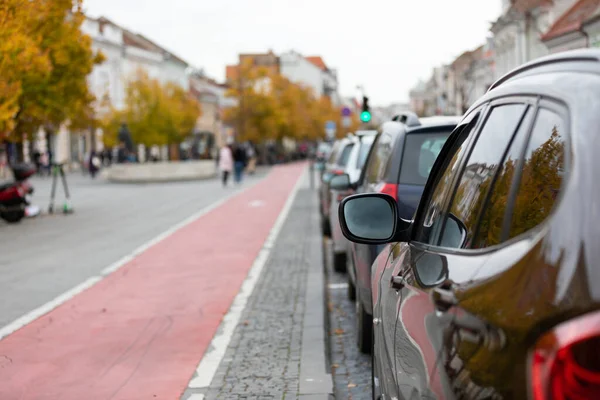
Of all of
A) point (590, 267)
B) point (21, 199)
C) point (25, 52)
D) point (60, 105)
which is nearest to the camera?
point (590, 267)

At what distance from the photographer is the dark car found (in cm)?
166

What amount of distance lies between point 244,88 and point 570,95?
73811mm

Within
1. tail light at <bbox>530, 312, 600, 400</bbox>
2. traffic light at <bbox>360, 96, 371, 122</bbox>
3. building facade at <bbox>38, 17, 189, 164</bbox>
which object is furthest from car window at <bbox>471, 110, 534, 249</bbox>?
building facade at <bbox>38, 17, 189, 164</bbox>

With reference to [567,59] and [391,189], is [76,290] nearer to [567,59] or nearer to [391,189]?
[391,189]

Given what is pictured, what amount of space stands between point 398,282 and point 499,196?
917 millimetres

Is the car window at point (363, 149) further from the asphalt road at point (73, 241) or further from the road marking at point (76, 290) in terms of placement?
the asphalt road at point (73, 241)

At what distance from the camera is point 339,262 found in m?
12.0

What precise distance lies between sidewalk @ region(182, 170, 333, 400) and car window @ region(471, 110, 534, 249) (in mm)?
3545

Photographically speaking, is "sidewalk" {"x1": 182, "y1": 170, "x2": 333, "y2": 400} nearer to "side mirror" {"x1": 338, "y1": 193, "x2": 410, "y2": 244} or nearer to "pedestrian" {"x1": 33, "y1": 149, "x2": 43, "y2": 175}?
"side mirror" {"x1": 338, "y1": 193, "x2": 410, "y2": 244}

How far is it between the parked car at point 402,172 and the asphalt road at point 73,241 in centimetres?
347

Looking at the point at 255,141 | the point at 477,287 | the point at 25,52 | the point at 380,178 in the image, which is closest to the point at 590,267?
the point at 477,287

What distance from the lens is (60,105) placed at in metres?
23.5

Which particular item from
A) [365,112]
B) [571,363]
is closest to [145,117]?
[365,112]

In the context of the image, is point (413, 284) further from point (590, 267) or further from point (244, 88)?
point (244, 88)
